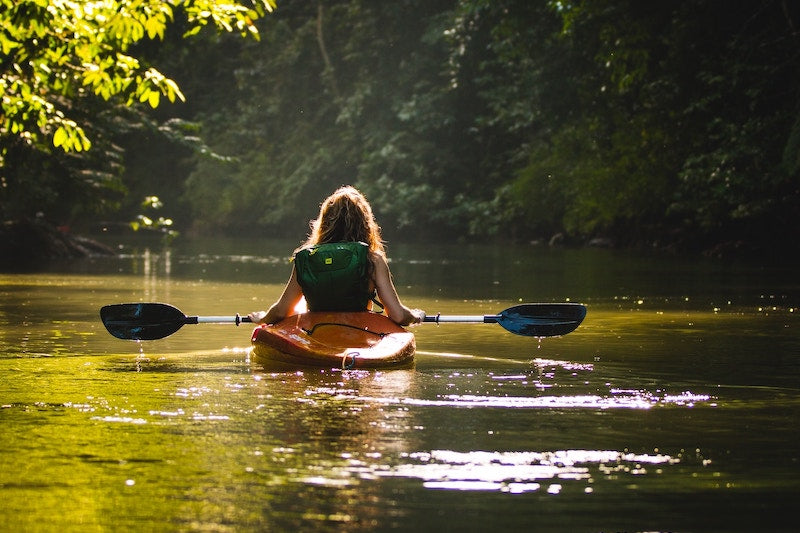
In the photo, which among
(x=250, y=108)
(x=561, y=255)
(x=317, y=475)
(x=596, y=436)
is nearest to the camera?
(x=317, y=475)

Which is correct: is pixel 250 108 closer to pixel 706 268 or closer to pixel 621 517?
pixel 706 268

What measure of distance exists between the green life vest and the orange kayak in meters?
0.12

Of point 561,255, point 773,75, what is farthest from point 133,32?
point 561,255

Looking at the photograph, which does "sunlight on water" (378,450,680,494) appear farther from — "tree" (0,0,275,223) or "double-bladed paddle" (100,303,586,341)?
"tree" (0,0,275,223)

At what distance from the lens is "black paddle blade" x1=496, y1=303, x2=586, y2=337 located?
1081cm

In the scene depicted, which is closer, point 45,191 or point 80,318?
point 80,318

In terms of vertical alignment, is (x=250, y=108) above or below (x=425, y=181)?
above

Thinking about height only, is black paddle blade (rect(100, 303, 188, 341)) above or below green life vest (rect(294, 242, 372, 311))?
below

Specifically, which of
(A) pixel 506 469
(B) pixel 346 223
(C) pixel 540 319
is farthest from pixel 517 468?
(C) pixel 540 319

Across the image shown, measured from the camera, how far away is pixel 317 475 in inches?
222

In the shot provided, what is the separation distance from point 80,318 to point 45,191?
15859 mm

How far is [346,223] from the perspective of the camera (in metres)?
10.1

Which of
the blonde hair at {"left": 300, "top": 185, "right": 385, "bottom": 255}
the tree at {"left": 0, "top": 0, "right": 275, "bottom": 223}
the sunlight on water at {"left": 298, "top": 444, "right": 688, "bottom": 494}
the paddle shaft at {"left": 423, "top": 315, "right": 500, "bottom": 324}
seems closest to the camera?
the sunlight on water at {"left": 298, "top": 444, "right": 688, "bottom": 494}

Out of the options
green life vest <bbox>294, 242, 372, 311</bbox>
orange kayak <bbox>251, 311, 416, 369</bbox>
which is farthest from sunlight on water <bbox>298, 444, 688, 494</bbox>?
green life vest <bbox>294, 242, 372, 311</bbox>
